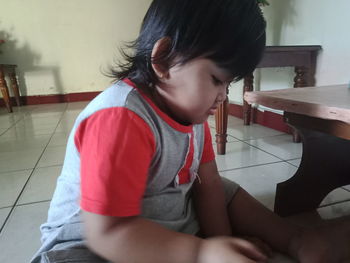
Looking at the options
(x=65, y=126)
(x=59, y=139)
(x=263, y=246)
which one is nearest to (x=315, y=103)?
(x=263, y=246)

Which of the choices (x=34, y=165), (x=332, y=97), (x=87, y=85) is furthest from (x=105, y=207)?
(x=87, y=85)

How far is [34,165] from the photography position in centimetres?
104

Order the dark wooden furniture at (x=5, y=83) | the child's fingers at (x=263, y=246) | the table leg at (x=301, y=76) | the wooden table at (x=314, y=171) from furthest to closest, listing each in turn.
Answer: the dark wooden furniture at (x=5, y=83) < the table leg at (x=301, y=76) < the wooden table at (x=314, y=171) < the child's fingers at (x=263, y=246)

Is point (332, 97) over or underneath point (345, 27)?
underneath

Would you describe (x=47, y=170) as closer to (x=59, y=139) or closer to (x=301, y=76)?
(x=59, y=139)

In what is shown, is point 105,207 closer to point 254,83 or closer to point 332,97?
point 332,97

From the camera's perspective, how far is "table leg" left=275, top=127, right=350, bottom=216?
65 centimetres

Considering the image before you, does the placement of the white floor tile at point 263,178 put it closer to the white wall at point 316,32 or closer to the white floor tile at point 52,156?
the white wall at point 316,32

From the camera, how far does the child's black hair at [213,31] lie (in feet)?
1.21

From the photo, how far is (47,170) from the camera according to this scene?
987 millimetres

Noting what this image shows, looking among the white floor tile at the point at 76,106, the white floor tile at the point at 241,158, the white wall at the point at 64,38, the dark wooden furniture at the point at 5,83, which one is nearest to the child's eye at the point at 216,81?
the white floor tile at the point at 241,158

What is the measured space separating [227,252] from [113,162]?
160mm

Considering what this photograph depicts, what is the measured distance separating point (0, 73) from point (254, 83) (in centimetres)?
191

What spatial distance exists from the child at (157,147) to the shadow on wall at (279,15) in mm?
984
